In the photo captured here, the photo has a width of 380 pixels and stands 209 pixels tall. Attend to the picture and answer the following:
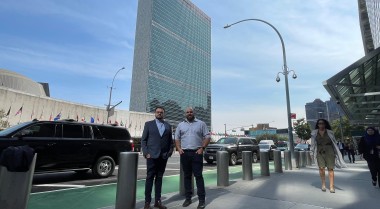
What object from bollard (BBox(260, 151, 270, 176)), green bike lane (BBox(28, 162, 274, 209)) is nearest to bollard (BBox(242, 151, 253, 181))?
bollard (BBox(260, 151, 270, 176))

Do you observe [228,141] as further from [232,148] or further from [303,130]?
[303,130]

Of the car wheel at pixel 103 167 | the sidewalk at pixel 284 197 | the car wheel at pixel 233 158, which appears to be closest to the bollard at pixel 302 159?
the car wheel at pixel 233 158

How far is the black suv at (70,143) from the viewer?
7.95m

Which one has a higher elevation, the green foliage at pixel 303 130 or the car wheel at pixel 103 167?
the green foliage at pixel 303 130

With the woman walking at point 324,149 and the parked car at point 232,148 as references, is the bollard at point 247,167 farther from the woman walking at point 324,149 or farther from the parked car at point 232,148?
the parked car at point 232,148

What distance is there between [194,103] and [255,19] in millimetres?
129269

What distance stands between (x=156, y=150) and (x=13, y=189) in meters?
2.25

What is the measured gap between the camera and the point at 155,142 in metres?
5.02

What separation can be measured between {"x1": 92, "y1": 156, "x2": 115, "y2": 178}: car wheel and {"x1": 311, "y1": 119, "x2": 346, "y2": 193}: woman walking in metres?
6.64

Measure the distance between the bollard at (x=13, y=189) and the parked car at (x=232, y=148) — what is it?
44.9 ft

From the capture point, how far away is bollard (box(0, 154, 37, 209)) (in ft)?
10.5

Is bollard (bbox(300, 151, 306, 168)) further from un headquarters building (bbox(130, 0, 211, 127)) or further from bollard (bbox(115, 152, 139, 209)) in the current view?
un headquarters building (bbox(130, 0, 211, 127))

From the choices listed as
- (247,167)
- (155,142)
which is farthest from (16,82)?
Result: (155,142)

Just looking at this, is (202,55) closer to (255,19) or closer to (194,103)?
(194,103)
